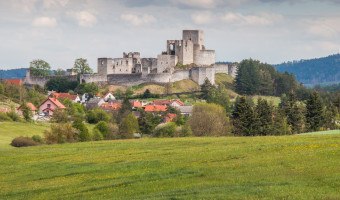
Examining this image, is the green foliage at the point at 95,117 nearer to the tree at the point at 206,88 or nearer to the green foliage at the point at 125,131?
the green foliage at the point at 125,131

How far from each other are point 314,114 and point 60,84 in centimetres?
6380

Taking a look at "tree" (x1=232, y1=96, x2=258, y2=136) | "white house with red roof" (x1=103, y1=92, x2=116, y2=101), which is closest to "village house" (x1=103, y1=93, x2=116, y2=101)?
"white house with red roof" (x1=103, y1=92, x2=116, y2=101)

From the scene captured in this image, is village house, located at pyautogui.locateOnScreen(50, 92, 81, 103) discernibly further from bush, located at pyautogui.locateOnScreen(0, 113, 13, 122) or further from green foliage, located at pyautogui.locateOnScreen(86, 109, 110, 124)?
bush, located at pyautogui.locateOnScreen(0, 113, 13, 122)

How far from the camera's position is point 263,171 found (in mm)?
18266

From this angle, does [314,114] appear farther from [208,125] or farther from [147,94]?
[147,94]

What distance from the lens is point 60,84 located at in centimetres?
10756

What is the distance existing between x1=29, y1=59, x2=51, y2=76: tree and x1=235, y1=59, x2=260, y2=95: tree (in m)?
44.6

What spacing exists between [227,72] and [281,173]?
10499 centimetres

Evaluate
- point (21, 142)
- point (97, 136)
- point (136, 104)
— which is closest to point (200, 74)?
point (136, 104)

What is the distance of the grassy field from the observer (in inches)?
621

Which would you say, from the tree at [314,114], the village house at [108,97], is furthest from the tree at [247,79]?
the tree at [314,114]

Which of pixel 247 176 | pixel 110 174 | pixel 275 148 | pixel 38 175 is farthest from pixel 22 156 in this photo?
pixel 247 176

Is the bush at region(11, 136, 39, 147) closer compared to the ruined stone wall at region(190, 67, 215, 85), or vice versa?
the bush at region(11, 136, 39, 147)

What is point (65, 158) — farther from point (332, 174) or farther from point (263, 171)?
point (332, 174)
